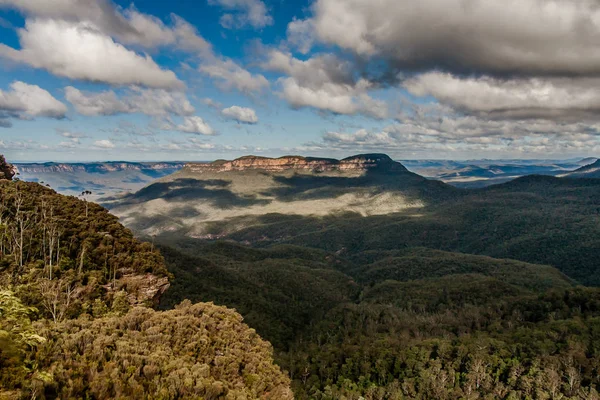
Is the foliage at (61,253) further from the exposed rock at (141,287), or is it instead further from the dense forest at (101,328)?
the exposed rock at (141,287)

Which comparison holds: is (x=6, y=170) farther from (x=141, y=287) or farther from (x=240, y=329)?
(x=240, y=329)

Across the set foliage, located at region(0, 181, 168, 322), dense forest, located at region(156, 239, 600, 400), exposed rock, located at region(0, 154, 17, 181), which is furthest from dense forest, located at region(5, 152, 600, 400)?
exposed rock, located at region(0, 154, 17, 181)

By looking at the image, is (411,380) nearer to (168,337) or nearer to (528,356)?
(528,356)

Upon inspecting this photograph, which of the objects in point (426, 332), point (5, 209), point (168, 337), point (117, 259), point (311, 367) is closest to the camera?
point (168, 337)

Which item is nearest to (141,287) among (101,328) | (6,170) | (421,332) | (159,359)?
(101,328)

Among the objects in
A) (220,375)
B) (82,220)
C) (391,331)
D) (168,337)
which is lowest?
(391,331)

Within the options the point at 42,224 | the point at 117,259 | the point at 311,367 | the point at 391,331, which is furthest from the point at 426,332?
the point at 42,224

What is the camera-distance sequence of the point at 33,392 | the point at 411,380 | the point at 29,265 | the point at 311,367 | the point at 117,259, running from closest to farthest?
the point at 33,392, the point at 29,265, the point at 117,259, the point at 411,380, the point at 311,367

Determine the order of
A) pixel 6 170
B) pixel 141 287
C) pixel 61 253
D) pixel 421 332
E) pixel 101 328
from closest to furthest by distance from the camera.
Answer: pixel 101 328 < pixel 141 287 < pixel 61 253 < pixel 6 170 < pixel 421 332

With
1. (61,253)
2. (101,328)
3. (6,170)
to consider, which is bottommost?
(101,328)
